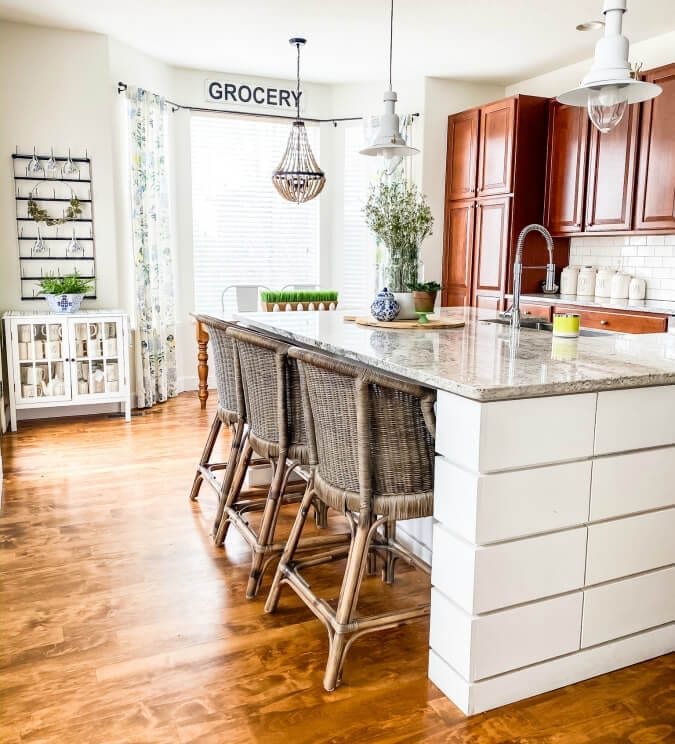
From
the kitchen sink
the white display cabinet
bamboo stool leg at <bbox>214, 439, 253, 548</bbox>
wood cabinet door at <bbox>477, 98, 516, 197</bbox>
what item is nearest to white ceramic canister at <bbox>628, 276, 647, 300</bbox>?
wood cabinet door at <bbox>477, 98, 516, 197</bbox>

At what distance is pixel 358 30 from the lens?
191 inches

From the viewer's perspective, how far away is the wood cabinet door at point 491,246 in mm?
5555

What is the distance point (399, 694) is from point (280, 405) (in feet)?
3.35

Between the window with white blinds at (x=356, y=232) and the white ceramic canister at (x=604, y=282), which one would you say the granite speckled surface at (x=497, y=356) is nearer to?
the white ceramic canister at (x=604, y=282)

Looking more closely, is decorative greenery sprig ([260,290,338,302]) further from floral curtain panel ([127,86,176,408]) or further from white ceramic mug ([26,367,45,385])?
white ceramic mug ([26,367,45,385])

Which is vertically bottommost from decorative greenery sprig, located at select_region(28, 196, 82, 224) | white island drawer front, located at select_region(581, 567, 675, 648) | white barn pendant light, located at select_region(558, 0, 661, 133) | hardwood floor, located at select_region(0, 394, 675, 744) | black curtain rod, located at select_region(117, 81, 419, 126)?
hardwood floor, located at select_region(0, 394, 675, 744)

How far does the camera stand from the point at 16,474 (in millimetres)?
3930

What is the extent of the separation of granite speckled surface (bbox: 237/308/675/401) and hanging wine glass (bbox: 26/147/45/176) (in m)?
2.80

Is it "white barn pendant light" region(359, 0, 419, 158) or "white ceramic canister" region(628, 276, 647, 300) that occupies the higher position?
"white barn pendant light" region(359, 0, 419, 158)

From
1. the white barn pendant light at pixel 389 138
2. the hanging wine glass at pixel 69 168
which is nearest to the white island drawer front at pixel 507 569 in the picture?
the white barn pendant light at pixel 389 138

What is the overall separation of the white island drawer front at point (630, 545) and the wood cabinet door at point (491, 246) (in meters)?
3.67

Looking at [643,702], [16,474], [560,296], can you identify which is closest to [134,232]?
[16,474]

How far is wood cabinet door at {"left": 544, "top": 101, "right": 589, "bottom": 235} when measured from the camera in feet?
17.1

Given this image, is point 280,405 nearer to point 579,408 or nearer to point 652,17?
point 579,408
